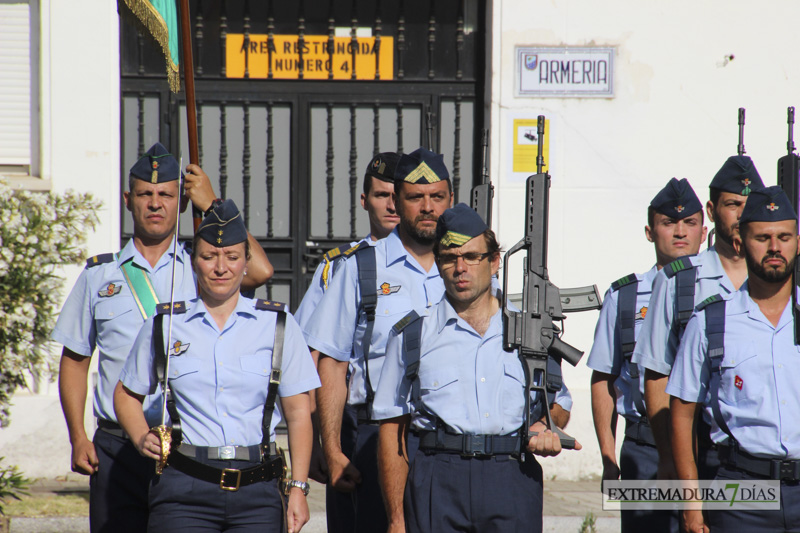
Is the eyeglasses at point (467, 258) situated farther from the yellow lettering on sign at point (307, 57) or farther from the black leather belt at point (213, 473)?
the yellow lettering on sign at point (307, 57)

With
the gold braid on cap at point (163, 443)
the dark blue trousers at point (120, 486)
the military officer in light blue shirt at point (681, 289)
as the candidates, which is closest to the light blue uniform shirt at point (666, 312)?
the military officer in light blue shirt at point (681, 289)

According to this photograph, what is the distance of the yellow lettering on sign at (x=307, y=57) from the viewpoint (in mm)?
8820

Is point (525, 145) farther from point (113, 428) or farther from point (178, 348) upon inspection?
point (178, 348)

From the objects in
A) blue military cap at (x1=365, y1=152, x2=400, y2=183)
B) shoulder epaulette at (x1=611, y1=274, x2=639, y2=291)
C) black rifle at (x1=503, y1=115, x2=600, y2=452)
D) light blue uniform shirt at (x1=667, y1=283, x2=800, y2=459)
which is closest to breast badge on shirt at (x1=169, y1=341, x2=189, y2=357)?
black rifle at (x1=503, y1=115, x2=600, y2=452)

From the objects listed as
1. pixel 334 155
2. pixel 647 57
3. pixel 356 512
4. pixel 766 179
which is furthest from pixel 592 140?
pixel 356 512

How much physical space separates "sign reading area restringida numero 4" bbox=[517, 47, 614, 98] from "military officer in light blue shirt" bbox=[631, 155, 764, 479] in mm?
3618

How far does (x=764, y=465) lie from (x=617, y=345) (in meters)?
1.46

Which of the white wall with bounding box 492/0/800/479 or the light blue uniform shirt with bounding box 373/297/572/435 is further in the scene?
the white wall with bounding box 492/0/800/479

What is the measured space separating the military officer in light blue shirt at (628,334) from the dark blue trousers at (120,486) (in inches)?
90.5

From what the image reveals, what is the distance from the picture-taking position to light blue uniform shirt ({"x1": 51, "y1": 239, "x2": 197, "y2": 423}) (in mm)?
4645

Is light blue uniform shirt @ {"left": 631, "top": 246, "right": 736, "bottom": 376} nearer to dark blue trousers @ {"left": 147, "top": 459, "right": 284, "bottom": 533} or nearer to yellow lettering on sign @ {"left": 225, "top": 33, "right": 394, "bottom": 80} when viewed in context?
dark blue trousers @ {"left": 147, "top": 459, "right": 284, "bottom": 533}

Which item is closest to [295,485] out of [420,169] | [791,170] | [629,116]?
[420,169]

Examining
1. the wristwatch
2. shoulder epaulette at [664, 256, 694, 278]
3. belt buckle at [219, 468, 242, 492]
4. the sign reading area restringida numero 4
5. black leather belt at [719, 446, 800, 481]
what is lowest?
the wristwatch

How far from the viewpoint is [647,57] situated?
27.9 ft
